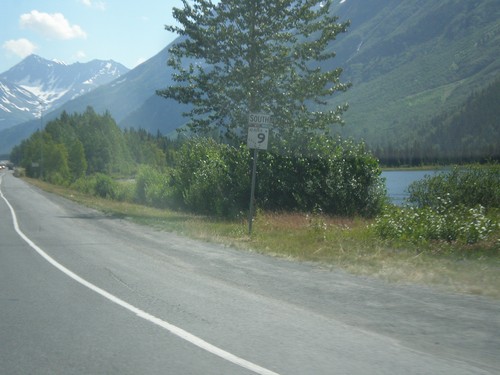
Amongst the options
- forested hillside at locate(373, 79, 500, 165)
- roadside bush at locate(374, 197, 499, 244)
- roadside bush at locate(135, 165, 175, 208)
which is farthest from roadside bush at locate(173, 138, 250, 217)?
forested hillside at locate(373, 79, 500, 165)

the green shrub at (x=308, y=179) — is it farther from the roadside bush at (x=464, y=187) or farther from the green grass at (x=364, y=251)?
the roadside bush at (x=464, y=187)

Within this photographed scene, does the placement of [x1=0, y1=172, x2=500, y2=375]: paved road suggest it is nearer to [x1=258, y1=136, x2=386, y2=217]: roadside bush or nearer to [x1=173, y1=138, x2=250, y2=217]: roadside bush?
[x1=258, y1=136, x2=386, y2=217]: roadside bush

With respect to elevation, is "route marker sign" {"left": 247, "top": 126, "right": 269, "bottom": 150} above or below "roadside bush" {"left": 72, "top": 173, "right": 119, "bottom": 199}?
above

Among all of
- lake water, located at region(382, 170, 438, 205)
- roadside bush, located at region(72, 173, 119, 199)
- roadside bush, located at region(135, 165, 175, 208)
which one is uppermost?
lake water, located at region(382, 170, 438, 205)

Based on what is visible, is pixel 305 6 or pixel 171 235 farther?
pixel 305 6

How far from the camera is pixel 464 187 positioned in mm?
18969

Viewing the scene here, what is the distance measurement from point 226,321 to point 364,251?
6.88m

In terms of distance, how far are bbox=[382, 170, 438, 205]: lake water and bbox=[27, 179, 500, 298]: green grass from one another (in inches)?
116

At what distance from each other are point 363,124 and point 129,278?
149490 millimetres

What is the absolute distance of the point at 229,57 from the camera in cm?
2516

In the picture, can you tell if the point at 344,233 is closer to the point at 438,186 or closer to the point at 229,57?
the point at 438,186

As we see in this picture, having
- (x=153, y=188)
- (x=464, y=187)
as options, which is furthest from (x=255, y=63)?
(x=153, y=188)

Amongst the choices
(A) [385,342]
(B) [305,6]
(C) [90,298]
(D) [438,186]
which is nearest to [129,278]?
(C) [90,298]

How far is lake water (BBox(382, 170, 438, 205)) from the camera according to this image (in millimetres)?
21567
